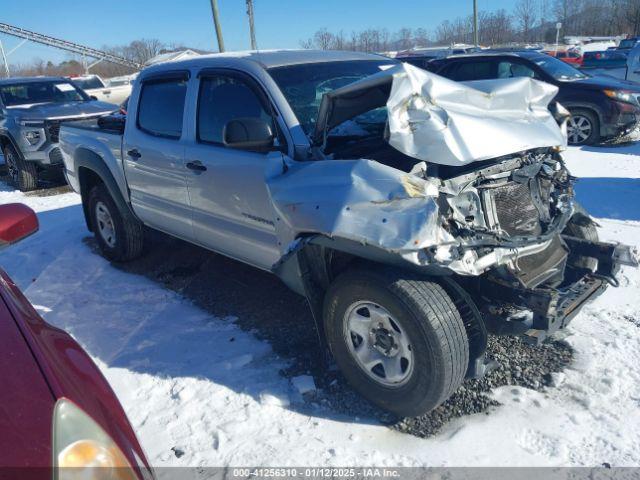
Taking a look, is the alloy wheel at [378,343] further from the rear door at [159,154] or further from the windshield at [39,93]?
the windshield at [39,93]

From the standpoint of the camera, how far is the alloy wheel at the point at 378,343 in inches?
110

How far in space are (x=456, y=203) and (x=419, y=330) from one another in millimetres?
715

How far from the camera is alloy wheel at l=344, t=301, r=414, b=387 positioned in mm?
2801

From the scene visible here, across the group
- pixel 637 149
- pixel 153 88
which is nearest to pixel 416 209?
pixel 153 88

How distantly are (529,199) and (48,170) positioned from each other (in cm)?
947

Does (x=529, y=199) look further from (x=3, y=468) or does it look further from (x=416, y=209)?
(x=3, y=468)

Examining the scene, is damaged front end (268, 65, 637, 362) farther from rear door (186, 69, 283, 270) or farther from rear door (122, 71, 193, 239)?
rear door (122, 71, 193, 239)

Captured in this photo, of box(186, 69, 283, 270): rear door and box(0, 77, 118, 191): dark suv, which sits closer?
box(186, 69, 283, 270): rear door

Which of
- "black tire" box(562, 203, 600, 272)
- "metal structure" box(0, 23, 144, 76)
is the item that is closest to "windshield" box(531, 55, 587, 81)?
"black tire" box(562, 203, 600, 272)

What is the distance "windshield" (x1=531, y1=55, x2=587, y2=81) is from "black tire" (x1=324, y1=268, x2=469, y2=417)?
27.8ft

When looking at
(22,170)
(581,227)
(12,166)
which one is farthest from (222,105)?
(12,166)

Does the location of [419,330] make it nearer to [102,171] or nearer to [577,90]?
[102,171]

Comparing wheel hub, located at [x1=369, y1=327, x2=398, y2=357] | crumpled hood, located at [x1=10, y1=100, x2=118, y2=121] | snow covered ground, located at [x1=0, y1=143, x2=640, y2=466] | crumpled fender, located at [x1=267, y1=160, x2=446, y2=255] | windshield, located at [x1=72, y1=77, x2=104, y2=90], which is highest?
windshield, located at [x1=72, y1=77, x2=104, y2=90]

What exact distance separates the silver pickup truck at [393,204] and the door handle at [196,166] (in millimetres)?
16
